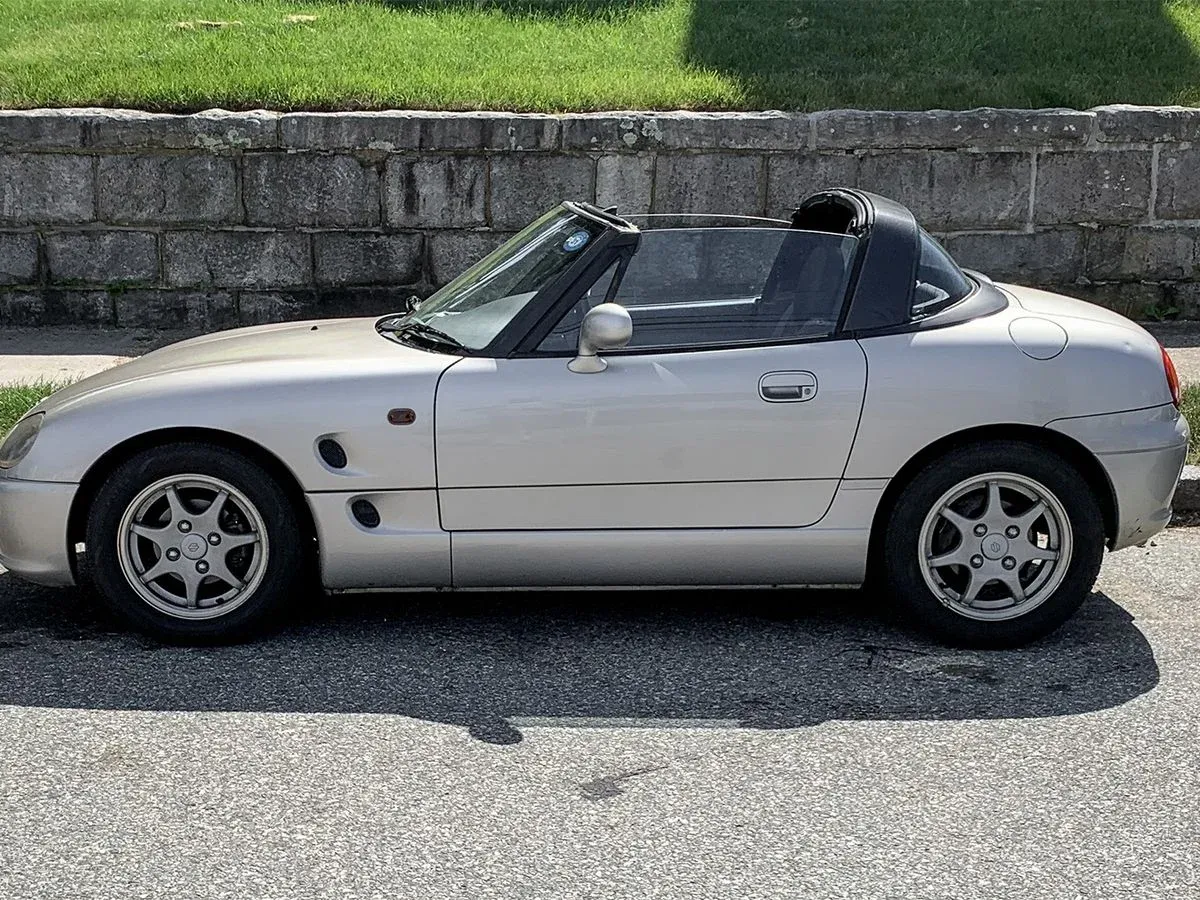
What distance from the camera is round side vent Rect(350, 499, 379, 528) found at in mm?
4754

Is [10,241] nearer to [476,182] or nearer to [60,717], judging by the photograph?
[476,182]

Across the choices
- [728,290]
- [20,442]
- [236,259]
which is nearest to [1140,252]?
[728,290]

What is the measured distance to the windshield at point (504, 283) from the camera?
16.2 feet

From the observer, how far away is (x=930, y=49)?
1041cm

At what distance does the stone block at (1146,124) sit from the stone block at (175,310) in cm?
523

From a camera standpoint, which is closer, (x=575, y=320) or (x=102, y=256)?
(x=575, y=320)

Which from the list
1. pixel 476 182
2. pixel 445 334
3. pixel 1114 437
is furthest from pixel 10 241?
pixel 1114 437

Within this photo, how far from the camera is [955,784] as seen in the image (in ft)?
12.6

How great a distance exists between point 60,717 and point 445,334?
1.67 metres

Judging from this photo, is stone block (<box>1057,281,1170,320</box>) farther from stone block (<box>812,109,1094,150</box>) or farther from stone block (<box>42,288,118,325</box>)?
stone block (<box>42,288,118,325</box>)

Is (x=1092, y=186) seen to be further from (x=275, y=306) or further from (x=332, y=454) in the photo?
(x=332, y=454)

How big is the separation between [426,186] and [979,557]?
5.03 m

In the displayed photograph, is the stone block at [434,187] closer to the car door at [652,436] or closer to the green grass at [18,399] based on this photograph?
the green grass at [18,399]

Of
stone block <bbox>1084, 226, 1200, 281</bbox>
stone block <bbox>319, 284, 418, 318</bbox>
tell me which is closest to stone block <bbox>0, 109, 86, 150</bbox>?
stone block <bbox>319, 284, 418, 318</bbox>
